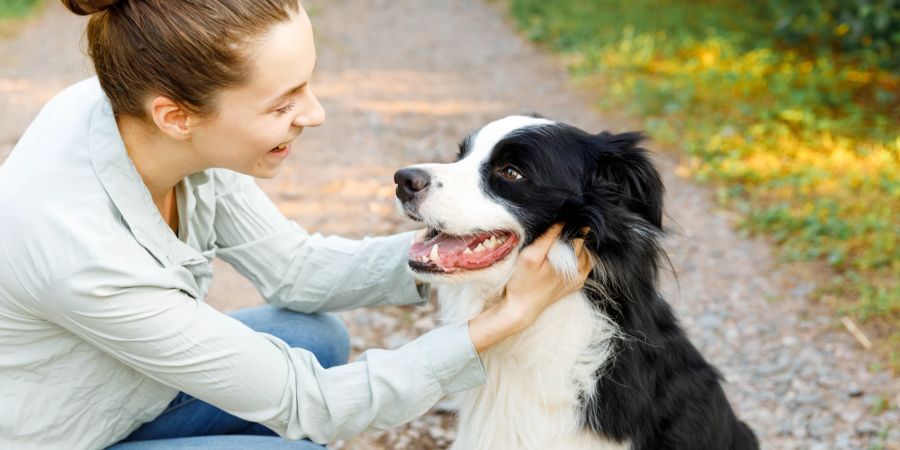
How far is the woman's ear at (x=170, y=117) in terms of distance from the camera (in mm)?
1761

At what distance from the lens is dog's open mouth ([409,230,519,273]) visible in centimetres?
203

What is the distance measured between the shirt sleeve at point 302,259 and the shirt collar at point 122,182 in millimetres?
456

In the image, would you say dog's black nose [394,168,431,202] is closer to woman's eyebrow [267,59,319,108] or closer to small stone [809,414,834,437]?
woman's eyebrow [267,59,319,108]

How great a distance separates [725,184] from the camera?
5074mm

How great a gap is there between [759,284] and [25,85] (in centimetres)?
599

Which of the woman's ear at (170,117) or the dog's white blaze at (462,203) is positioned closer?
the woman's ear at (170,117)

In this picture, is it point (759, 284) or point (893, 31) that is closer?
point (759, 284)

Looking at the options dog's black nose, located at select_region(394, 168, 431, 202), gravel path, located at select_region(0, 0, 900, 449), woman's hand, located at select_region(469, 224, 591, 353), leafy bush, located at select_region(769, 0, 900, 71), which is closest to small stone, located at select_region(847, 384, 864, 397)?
gravel path, located at select_region(0, 0, 900, 449)

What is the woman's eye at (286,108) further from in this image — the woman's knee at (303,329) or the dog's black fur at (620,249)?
the woman's knee at (303,329)

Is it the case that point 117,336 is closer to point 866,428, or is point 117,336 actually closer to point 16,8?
point 866,428

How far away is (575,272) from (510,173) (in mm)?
310

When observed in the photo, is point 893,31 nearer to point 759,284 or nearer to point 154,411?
point 759,284

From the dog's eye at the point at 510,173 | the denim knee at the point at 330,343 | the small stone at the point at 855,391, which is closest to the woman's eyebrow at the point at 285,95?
the dog's eye at the point at 510,173

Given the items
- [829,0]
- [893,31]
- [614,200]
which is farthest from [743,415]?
[829,0]
